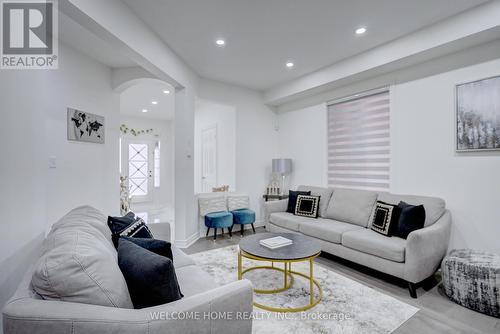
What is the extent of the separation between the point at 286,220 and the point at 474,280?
2209 millimetres

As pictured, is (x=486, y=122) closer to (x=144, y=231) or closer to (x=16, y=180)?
(x=144, y=231)

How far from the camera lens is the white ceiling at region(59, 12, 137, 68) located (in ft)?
9.13

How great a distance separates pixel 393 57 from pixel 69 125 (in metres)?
4.29

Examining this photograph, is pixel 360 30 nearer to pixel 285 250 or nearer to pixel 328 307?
pixel 285 250

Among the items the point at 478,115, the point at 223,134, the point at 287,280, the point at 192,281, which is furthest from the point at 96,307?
the point at 223,134

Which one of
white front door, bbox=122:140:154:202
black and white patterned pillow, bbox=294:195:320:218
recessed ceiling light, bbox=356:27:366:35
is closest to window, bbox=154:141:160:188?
white front door, bbox=122:140:154:202

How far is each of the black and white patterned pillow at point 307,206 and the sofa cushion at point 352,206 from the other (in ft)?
0.64

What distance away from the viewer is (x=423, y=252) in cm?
237

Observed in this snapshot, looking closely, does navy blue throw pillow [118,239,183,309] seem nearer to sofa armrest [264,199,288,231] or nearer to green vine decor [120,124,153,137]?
sofa armrest [264,199,288,231]

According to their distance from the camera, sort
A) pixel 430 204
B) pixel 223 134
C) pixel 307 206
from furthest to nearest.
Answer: pixel 223 134, pixel 307 206, pixel 430 204

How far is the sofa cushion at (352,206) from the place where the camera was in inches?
134

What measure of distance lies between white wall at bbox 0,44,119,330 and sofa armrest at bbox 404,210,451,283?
3.15 metres

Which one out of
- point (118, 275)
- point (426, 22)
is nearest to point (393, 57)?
point (426, 22)

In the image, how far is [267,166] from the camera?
5316 mm
